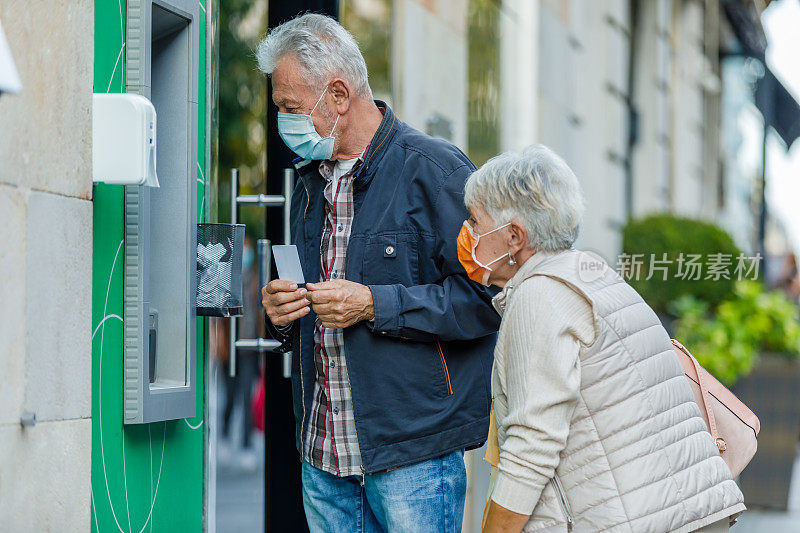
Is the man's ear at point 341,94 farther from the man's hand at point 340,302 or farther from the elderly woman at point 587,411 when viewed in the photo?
the elderly woman at point 587,411

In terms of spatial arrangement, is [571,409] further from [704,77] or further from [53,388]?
[704,77]

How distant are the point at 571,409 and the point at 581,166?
7469mm

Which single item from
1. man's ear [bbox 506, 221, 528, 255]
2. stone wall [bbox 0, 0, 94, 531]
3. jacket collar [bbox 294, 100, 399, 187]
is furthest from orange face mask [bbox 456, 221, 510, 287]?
stone wall [bbox 0, 0, 94, 531]

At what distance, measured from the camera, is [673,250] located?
974 cm

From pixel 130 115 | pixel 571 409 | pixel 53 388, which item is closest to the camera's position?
pixel 571 409

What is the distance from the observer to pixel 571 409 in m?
2.41

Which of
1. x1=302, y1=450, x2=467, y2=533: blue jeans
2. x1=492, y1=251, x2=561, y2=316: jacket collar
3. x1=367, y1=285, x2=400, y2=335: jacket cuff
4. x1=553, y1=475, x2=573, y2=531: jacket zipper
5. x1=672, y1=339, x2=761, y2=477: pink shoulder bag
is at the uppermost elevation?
x1=492, y1=251, x2=561, y2=316: jacket collar

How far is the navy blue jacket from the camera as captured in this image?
294cm

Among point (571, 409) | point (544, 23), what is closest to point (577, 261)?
point (571, 409)

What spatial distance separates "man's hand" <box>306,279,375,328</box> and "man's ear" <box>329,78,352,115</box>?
54cm

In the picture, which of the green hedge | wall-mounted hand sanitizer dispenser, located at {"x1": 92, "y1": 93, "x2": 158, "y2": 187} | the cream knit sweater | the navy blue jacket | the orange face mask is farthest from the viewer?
the green hedge

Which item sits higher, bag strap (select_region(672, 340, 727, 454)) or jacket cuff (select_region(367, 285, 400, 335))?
jacket cuff (select_region(367, 285, 400, 335))

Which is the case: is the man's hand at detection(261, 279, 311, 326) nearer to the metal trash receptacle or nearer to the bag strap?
the metal trash receptacle

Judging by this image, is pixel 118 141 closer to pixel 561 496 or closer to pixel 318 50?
pixel 318 50
